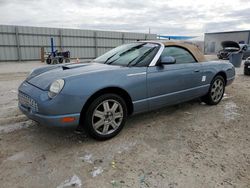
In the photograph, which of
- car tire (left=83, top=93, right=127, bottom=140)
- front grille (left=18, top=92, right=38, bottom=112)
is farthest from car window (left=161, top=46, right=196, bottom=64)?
front grille (left=18, top=92, right=38, bottom=112)

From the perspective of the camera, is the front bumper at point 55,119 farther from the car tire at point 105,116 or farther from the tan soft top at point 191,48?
the tan soft top at point 191,48

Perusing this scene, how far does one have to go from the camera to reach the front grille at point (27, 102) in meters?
A: 2.62

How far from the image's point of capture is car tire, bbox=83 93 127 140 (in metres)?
2.75

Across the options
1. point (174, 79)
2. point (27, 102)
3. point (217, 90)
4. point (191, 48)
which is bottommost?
point (217, 90)

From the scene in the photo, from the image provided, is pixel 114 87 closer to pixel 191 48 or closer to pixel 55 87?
pixel 55 87

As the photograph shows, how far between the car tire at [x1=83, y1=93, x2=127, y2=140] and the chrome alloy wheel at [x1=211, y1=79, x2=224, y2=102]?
8.16 feet

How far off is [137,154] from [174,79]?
157 centimetres

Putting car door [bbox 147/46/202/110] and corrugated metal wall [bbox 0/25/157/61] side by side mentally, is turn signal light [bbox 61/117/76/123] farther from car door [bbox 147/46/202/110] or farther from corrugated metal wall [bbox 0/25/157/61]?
corrugated metal wall [bbox 0/25/157/61]

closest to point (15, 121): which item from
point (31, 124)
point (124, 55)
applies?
point (31, 124)

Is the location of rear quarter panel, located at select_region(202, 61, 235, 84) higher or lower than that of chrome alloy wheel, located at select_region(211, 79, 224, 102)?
higher

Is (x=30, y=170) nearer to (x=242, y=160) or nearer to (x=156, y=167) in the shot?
(x=156, y=167)

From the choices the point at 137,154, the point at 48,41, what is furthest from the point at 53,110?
the point at 48,41

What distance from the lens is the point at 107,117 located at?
2.92 metres

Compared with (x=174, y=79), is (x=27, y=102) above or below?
below
